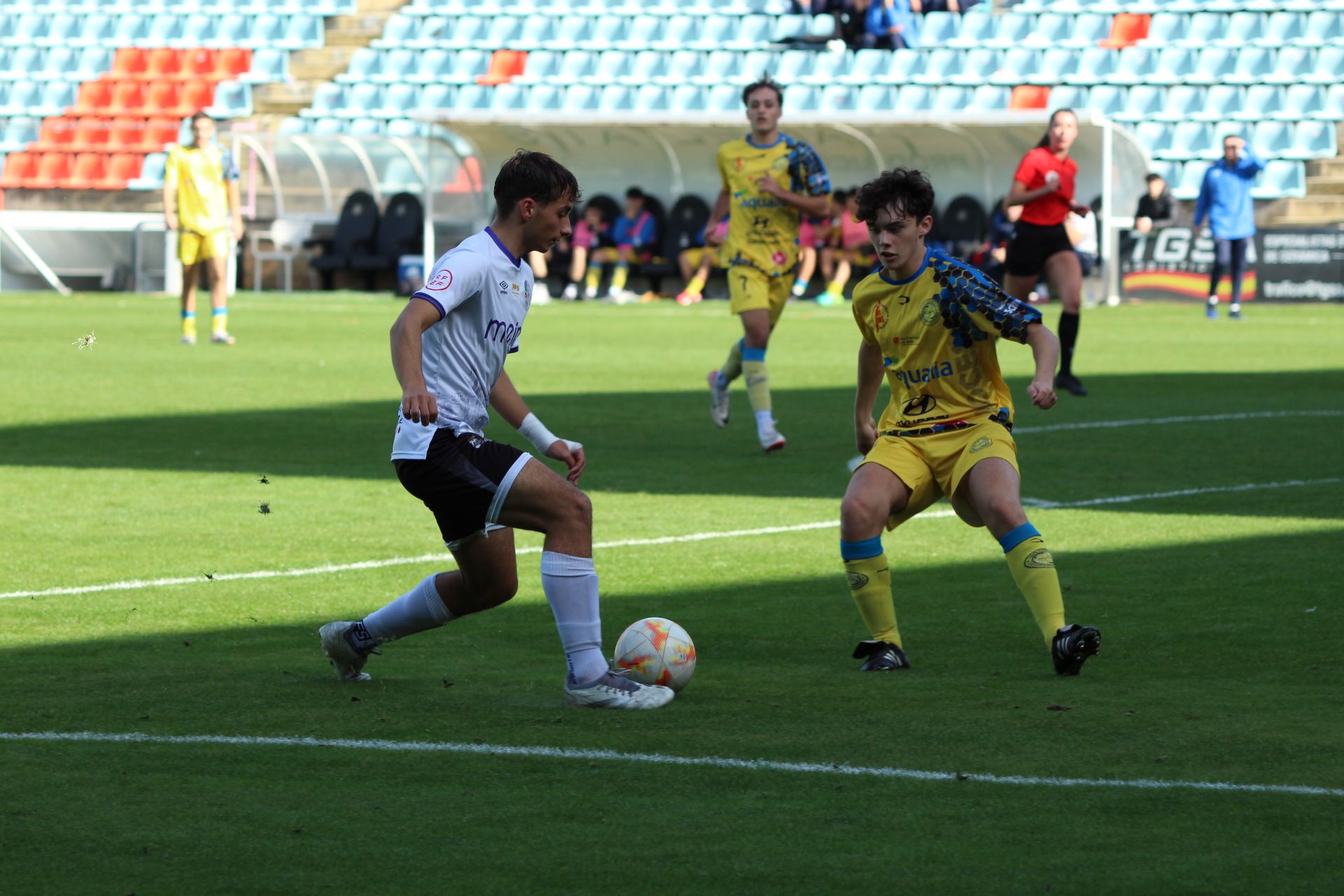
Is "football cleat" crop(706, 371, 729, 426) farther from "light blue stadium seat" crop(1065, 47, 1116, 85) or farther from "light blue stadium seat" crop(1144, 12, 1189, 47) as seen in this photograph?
"light blue stadium seat" crop(1144, 12, 1189, 47)

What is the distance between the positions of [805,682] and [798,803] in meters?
1.43

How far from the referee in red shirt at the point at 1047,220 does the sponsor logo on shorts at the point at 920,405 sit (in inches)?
316

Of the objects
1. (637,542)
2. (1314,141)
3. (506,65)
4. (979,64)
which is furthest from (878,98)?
(637,542)

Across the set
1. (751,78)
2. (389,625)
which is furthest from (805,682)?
(751,78)

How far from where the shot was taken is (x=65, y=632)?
6484 mm

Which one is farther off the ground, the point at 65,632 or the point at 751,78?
the point at 751,78

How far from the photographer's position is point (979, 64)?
108ft

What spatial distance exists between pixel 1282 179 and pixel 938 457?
25.4m

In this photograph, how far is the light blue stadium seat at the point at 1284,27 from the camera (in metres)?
31.4

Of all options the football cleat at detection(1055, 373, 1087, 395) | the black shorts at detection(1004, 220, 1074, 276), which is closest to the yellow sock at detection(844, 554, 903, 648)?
the black shorts at detection(1004, 220, 1074, 276)

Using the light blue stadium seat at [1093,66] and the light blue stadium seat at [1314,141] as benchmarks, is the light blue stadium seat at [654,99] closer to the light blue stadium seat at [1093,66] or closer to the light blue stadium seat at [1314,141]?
the light blue stadium seat at [1093,66]

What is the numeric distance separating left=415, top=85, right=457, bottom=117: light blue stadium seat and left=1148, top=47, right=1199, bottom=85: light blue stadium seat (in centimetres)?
1194

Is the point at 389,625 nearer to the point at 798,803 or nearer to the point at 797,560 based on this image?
the point at 798,803

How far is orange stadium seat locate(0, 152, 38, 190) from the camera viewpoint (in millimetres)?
36250
